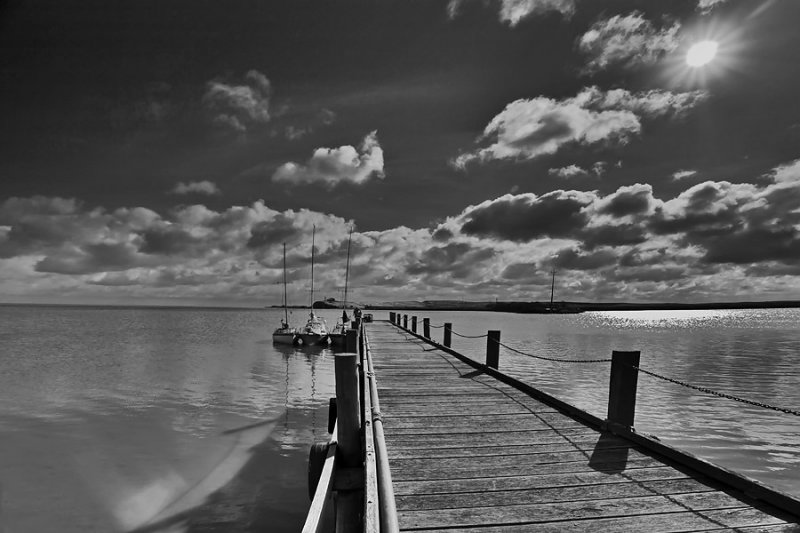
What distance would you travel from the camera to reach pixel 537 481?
15.2 feet

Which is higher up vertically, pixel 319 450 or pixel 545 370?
pixel 319 450

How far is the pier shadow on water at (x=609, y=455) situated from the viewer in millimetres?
4941

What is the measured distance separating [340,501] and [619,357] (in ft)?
14.8

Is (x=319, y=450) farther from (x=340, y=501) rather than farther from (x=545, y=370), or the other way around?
(x=545, y=370)

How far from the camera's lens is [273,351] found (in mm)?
37125

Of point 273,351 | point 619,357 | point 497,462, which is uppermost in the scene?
point 619,357

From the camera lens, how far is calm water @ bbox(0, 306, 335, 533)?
28.9 ft

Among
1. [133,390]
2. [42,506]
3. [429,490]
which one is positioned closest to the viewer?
[429,490]

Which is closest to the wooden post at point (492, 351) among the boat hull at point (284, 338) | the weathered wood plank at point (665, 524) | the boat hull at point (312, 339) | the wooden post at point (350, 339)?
the wooden post at point (350, 339)

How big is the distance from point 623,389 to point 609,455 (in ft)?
3.91

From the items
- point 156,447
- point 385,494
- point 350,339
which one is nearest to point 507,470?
point 385,494

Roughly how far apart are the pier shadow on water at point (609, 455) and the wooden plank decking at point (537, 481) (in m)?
0.01

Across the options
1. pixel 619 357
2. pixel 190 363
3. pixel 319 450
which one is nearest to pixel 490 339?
pixel 619 357

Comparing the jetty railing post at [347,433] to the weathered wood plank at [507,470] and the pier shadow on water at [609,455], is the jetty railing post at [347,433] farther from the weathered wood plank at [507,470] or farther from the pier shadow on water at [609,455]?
the pier shadow on water at [609,455]
